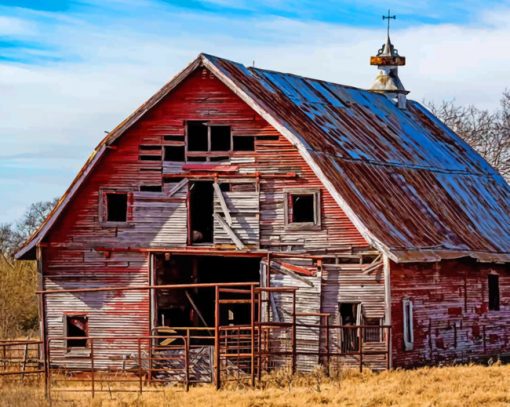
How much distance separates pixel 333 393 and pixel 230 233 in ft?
23.1

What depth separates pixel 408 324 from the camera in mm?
28234

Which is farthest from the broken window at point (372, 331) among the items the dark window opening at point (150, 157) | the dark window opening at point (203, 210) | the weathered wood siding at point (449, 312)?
the dark window opening at point (150, 157)

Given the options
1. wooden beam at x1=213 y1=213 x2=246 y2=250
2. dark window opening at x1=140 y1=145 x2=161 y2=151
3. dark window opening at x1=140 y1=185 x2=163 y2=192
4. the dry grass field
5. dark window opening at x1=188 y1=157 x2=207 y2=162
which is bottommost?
the dry grass field

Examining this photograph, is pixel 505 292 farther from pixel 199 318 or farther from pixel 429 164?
pixel 199 318

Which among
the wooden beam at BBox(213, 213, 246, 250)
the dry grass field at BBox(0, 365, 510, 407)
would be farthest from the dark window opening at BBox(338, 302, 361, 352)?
the wooden beam at BBox(213, 213, 246, 250)

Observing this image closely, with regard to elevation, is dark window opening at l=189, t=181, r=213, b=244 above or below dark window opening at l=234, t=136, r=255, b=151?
below

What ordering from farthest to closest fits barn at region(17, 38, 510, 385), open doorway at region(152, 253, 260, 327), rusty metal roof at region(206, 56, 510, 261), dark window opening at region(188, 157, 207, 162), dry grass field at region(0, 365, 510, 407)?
open doorway at region(152, 253, 260, 327) < dark window opening at region(188, 157, 207, 162) < rusty metal roof at region(206, 56, 510, 261) < barn at region(17, 38, 510, 385) < dry grass field at region(0, 365, 510, 407)

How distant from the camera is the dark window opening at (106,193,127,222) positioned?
30.0 metres

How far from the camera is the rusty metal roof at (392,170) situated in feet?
93.8

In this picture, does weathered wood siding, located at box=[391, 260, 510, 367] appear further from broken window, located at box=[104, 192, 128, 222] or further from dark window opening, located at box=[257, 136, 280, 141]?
broken window, located at box=[104, 192, 128, 222]

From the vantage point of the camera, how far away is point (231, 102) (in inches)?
1147

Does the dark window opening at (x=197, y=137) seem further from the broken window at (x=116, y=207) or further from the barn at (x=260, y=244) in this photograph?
the broken window at (x=116, y=207)

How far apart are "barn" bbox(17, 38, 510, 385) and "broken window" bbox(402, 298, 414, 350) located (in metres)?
0.06

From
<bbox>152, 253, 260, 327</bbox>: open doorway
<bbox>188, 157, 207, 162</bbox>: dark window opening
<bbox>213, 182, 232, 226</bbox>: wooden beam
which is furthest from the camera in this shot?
<bbox>152, 253, 260, 327</bbox>: open doorway
